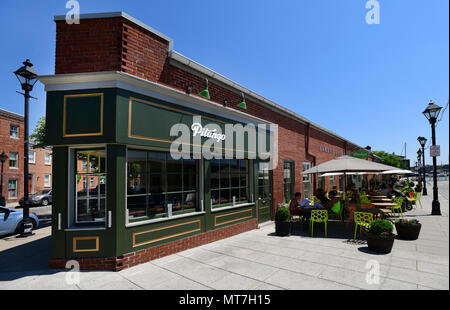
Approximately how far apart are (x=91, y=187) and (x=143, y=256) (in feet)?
6.76

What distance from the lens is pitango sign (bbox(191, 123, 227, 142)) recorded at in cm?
710

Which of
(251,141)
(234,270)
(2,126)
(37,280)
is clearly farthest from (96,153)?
(2,126)

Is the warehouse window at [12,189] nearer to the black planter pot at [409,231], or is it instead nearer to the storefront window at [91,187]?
the storefront window at [91,187]

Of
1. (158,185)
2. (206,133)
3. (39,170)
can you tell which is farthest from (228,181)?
(39,170)

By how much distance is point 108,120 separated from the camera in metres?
5.29

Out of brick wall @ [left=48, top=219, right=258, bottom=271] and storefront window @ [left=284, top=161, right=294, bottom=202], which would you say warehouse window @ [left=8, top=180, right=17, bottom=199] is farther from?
storefront window @ [left=284, top=161, right=294, bottom=202]

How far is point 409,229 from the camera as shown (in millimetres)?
7426

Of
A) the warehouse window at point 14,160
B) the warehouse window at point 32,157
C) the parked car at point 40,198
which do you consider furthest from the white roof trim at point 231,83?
the warehouse window at point 32,157

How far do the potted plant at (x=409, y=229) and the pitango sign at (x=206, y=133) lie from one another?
6350mm

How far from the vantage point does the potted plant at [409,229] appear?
7.41m

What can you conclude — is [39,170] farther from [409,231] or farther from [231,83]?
[409,231]

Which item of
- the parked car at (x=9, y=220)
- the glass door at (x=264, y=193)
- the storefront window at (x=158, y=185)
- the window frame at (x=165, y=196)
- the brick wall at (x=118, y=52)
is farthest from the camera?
the glass door at (x=264, y=193)

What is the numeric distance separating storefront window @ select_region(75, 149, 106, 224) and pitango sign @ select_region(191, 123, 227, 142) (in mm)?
2540

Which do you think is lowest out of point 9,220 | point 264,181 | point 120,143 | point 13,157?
point 9,220
